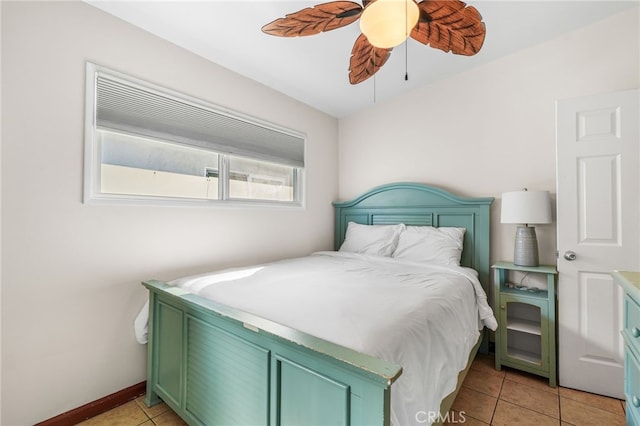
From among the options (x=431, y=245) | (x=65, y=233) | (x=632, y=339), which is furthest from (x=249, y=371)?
(x=431, y=245)

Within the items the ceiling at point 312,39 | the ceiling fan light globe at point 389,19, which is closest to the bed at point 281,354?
the ceiling fan light globe at point 389,19

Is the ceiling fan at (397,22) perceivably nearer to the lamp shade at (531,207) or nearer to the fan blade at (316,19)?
the fan blade at (316,19)

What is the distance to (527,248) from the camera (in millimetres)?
2123

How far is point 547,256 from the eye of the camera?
7.26 ft

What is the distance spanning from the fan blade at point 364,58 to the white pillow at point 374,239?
1464 mm

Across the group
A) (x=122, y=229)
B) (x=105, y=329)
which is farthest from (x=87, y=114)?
(x=105, y=329)

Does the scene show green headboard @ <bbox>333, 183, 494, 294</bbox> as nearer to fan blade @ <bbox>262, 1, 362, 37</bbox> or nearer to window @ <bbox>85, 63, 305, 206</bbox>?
window @ <bbox>85, 63, 305, 206</bbox>

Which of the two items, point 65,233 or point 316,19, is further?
point 65,233

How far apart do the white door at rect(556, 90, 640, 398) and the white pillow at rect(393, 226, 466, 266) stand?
2.26ft

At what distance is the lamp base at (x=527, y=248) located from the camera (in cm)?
211

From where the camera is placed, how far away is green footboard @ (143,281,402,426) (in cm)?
83

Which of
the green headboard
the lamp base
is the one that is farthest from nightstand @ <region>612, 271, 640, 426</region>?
the green headboard

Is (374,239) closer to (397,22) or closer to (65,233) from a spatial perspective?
(397,22)

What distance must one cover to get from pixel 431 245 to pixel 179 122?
7.58ft
